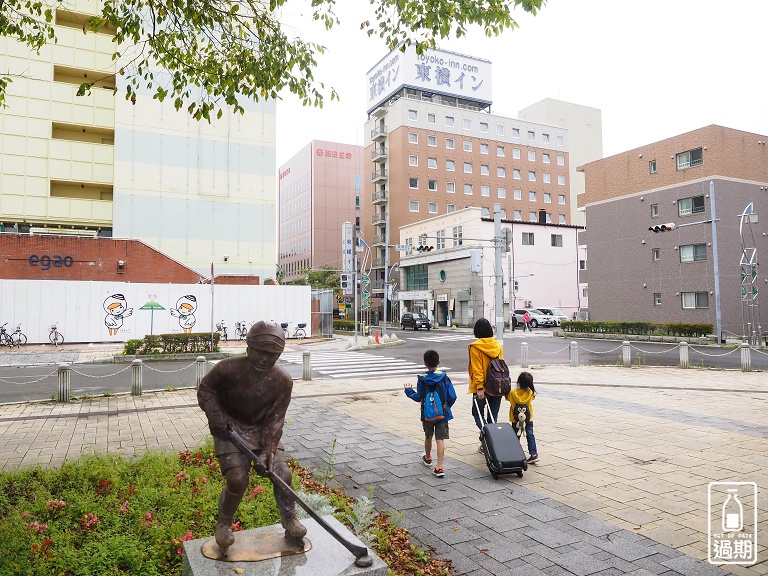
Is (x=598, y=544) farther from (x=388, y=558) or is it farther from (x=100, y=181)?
(x=100, y=181)

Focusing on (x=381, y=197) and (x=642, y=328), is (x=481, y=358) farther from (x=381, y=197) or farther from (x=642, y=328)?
(x=381, y=197)

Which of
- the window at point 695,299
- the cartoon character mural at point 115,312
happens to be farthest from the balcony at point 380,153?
the cartoon character mural at point 115,312

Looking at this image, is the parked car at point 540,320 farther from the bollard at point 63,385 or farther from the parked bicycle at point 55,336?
the bollard at point 63,385

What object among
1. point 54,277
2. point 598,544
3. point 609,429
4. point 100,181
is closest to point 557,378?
point 609,429

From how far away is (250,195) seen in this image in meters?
35.3

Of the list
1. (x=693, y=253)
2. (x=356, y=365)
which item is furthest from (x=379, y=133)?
(x=356, y=365)

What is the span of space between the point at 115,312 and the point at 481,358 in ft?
84.1

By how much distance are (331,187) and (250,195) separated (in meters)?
51.1

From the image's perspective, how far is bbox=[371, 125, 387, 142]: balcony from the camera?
64938mm

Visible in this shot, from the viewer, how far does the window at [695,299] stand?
3131 cm

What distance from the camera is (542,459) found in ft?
22.1

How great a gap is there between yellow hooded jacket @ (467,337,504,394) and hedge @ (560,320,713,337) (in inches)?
1066

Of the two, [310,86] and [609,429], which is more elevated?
[310,86]

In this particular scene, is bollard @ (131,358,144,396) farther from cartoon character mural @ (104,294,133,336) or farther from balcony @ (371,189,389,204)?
balcony @ (371,189,389,204)
